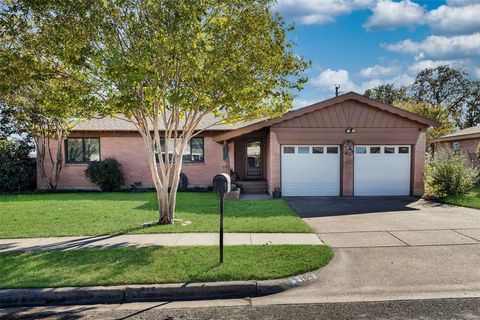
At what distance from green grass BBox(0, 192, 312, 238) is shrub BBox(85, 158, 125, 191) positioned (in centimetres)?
281

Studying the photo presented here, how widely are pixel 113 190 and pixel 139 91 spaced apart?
10.3 m

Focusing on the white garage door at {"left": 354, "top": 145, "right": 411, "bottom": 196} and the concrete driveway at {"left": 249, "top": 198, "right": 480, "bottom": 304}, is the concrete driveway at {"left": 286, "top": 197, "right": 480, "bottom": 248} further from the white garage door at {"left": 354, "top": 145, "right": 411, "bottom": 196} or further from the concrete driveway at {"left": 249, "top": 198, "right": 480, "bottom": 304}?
the white garage door at {"left": 354, "top": 145, "right": 411, "bottom": 196}

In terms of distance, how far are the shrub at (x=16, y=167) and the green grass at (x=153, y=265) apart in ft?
40.7

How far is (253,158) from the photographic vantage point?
18.0 m

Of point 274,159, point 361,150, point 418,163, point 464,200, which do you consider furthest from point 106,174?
point 464,200

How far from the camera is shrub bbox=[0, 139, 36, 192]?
637 inches

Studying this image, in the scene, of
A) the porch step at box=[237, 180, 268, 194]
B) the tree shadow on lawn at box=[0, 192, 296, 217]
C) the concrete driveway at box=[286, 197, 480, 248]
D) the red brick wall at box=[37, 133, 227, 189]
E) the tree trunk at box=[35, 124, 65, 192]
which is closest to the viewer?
the concrete driveway at box=[286, 197, 480, 248]

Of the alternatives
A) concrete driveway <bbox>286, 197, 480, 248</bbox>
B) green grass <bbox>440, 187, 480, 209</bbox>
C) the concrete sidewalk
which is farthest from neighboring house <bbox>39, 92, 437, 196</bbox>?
the concrete sidewalk

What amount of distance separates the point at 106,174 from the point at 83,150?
7.87ft

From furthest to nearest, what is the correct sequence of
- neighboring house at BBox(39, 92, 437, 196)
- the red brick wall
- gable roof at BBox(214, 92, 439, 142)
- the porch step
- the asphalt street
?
the red brick wall
the porch step
neighboring house at BBox(39, 92, 437, 196)
gable roof at BBox(214, 92, 439, 142)
the asphalt street

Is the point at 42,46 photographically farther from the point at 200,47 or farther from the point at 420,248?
the point at 420,248

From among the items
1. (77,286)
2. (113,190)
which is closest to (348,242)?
(77,286)

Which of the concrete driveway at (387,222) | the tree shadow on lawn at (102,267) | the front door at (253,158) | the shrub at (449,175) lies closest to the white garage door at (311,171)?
the concrete driveway at (387,222)

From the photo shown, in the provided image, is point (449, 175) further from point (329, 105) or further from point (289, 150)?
point (289, 150)
